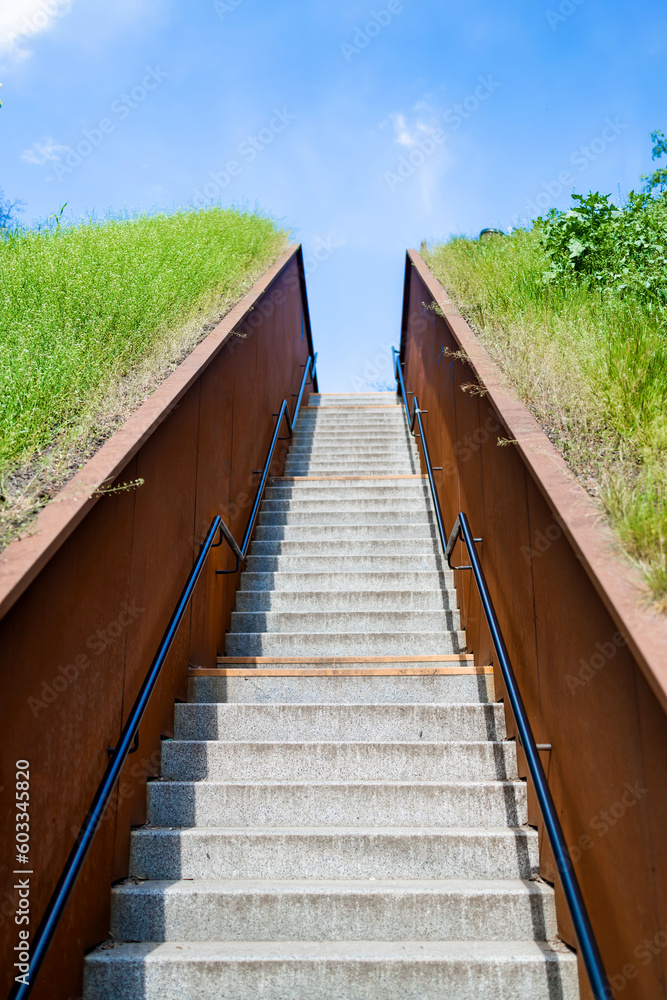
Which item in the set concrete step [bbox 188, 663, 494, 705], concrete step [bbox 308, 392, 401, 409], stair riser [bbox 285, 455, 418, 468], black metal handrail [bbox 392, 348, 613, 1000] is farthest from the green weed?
concrete step [bbox 308, 392, 401, 409]

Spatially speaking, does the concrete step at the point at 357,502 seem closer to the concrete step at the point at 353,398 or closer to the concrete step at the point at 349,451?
the concrete step at the point at 349,451

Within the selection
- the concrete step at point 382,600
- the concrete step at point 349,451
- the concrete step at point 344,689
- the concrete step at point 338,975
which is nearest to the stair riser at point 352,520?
the concrete step at point 382,600

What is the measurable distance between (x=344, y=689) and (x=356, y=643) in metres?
0.52

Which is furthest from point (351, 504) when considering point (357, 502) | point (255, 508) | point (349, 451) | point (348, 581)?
point (349, 451)

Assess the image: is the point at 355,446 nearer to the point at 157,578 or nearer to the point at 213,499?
the point at 213,499

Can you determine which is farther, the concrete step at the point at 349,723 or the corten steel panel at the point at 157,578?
the concrete step at the point at 349,723

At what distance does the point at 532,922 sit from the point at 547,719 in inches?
27.0

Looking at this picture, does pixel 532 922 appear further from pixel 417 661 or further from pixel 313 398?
pixel 313 398

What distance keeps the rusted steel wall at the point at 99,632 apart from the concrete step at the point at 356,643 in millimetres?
332

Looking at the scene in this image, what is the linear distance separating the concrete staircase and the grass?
4.85 ft

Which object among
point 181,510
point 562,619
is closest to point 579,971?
point 562,619

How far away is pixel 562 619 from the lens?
2383 millimetres

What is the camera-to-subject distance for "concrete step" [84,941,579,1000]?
2094mm

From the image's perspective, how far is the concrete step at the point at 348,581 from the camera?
4664 mm
